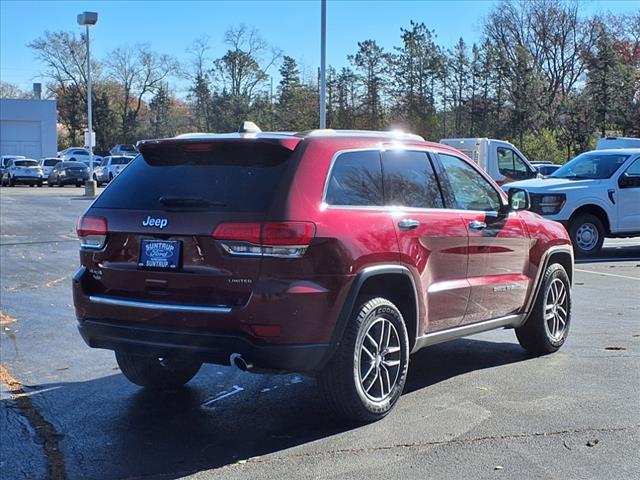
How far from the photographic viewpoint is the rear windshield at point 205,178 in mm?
4688

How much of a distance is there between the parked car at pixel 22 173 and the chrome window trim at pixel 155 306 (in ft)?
144

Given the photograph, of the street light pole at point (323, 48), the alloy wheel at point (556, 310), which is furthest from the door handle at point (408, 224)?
the street light pole at point (323, 48)

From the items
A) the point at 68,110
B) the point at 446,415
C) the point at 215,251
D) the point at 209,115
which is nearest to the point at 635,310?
the point at 446,415

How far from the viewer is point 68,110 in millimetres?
81312

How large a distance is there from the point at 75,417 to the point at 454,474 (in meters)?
2.56

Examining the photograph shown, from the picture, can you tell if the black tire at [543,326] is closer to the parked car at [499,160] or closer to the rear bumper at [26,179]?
the parked car at [499,160]

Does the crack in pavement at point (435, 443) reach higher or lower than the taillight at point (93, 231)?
lower

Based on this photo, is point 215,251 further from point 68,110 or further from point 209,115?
point 68,110

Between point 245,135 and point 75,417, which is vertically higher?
point 245,135

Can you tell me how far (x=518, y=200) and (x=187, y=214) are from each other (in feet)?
10.1

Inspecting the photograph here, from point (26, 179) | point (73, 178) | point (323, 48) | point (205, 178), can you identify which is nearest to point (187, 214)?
point (205, 178)

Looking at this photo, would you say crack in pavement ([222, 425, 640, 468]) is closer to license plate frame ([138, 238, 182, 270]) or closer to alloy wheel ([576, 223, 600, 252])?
license plate frame ([138, 238, 182, 270])

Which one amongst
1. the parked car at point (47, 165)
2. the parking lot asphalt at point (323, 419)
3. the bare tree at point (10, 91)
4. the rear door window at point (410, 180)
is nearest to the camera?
the parking lot asphalt at point (323, 419)

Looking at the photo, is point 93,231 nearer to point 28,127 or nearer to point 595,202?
point 595,202
